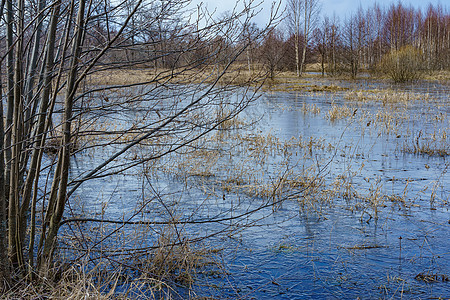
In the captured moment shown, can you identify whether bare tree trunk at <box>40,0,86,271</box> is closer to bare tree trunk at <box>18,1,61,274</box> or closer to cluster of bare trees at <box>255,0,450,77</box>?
bare tree trunk at <box>18,1,61,274</box>

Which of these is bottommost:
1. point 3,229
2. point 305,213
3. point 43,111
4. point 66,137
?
point 305,213

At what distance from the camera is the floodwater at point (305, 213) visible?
3984 mm

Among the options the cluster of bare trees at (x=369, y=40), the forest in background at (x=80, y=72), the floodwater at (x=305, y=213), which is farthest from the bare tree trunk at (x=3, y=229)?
the cluster of bare trees at (x=369, y=40)

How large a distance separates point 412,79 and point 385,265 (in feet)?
90.4

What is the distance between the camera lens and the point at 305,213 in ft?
19.1

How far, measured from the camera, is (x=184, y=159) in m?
8.33

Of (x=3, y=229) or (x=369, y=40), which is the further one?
(x=369, y=40)

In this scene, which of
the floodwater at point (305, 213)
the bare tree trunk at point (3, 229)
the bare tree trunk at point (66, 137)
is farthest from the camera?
the floodwater at point (305, 213)

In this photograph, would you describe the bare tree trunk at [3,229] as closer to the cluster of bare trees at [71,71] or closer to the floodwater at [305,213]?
the cluster of bare trees at [71,71]

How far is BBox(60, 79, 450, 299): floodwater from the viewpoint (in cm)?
398

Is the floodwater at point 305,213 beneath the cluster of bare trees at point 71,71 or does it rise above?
beneath

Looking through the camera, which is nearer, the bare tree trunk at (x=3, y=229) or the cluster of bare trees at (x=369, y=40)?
the bare tree trunk at (x=3, y=229)

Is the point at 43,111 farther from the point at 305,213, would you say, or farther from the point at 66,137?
the point at 305,213

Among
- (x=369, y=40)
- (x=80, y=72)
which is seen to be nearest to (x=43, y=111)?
(x=80, y=72)
